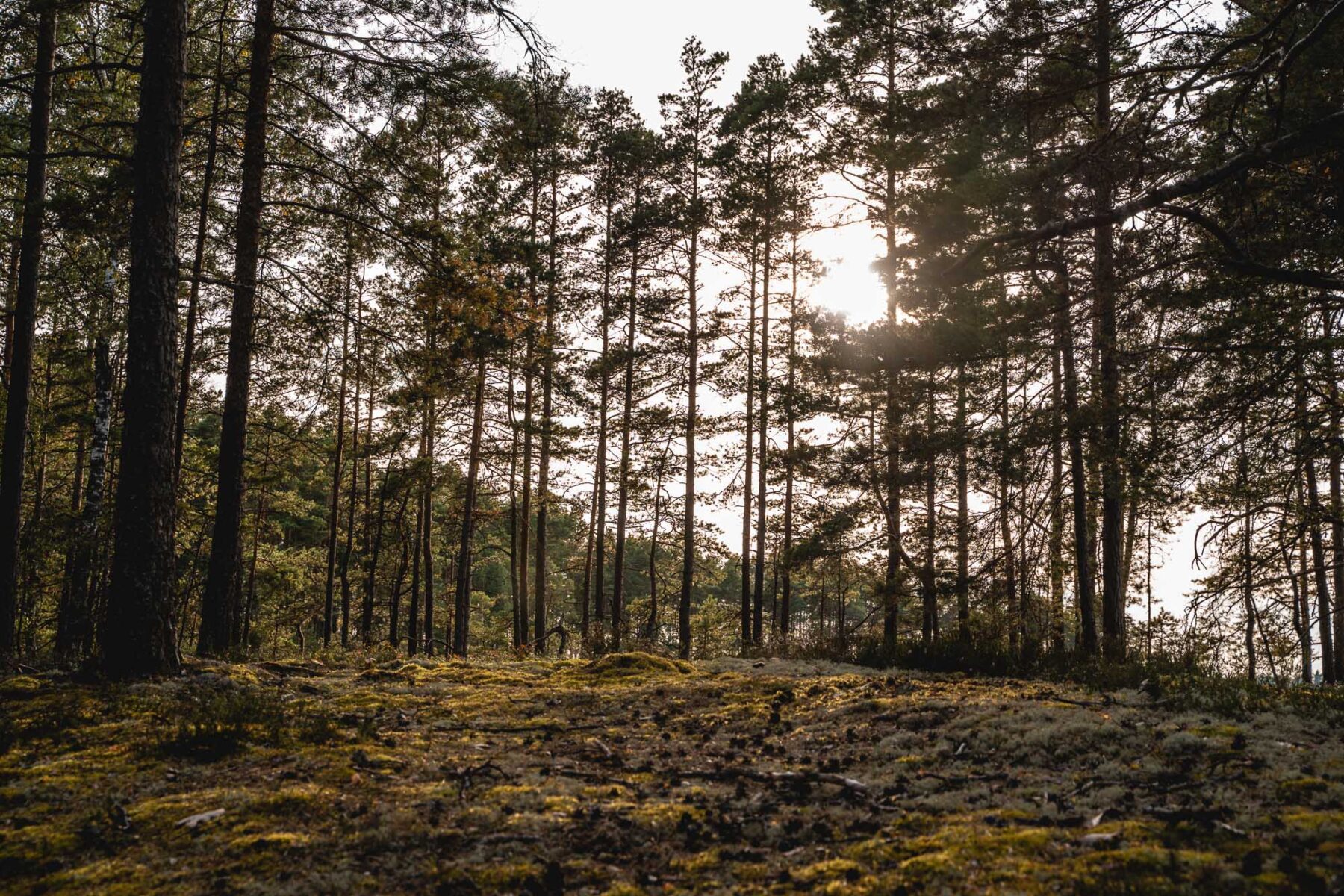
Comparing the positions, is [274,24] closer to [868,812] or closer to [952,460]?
[868,812]

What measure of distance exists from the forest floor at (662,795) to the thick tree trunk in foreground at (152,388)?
1.67 feet

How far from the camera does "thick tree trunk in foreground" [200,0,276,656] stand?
884cm

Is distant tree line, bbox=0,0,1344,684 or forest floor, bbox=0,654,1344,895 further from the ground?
distant tree line, bbox=0,0,1344,684

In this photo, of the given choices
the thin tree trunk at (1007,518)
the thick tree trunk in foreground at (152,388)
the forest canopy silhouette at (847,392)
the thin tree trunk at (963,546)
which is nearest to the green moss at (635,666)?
the forest canopy silhouette at (847,392)

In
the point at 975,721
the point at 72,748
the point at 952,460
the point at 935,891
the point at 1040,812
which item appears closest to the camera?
the point at 935,891

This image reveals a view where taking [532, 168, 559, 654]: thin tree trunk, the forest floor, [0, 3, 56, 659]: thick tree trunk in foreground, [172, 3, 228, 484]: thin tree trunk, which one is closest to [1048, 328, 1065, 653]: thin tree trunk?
the forest floor

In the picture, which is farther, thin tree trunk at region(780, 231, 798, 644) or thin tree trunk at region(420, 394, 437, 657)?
thin tree trunk at region(420, 394, 437, 657)

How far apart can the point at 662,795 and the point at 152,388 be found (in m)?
5.58

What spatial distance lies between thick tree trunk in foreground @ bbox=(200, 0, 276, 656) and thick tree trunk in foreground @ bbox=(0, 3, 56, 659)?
3186mm

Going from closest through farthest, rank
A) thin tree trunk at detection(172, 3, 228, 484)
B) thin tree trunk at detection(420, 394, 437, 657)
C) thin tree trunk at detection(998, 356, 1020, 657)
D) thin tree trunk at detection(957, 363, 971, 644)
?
thin tree trunk at detection(172, 3, 228, 484)
thin tree trunk at detection(998, 356, 1020, 657)
thin tree trunk at detection(957, 363, 971, 644)
thin tree trunk at detection(420, 394, 437, 657)

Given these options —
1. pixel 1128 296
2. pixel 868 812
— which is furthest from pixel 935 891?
pixel 1128 296

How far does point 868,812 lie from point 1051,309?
6.43 m

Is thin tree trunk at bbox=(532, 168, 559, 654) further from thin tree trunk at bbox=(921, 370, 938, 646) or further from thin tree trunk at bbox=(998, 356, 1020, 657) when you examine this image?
thin tree trunk at bbox=(998, 356, 1020, 657)

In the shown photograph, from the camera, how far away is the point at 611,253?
62.4 ft
